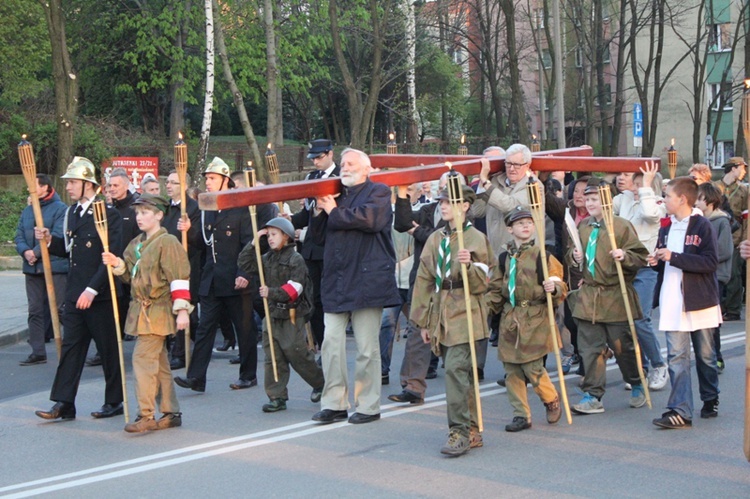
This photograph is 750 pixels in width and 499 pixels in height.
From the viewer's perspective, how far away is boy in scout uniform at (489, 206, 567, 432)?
7.80 meters

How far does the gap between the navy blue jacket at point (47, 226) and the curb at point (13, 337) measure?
1511 mm

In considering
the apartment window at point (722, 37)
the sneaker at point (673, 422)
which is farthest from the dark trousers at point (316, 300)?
the apartment window at point (722, 37)

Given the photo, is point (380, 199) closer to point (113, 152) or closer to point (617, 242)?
point (617, 242)

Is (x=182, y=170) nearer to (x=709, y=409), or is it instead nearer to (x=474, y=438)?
(x=474, y=438)

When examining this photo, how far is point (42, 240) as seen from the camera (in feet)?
30.5

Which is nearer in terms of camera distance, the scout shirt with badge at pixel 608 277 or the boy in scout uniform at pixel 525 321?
the boy in scout uniform at pixel 525 321

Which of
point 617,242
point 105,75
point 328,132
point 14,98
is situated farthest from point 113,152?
point 617,242

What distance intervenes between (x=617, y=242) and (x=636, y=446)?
176 cm

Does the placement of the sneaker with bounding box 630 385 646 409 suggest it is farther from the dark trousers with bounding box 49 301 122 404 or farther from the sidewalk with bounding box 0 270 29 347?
the sidewalk with bounding box 0 270 29 347

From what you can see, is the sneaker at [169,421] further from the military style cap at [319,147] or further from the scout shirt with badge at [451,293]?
the military style cap at [319,147]

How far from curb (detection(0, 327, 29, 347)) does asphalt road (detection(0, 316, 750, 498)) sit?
395 centimetres

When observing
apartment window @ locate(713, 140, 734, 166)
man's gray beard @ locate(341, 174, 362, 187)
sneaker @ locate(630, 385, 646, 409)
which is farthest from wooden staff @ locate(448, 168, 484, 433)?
apartment window @ locate(713, 140, 734, 166)

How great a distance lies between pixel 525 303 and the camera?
25.9ft

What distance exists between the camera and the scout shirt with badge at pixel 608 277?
8289 mm
